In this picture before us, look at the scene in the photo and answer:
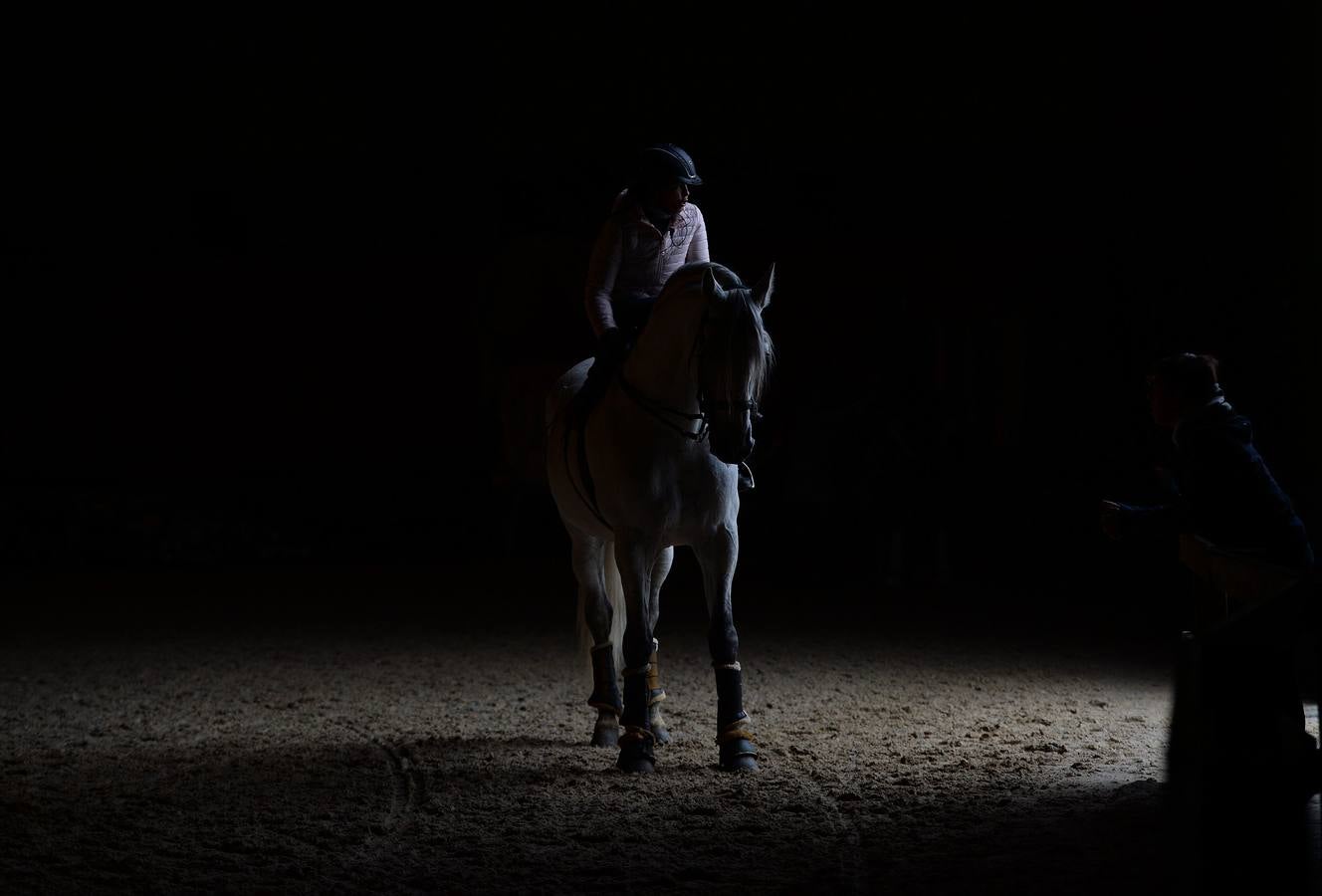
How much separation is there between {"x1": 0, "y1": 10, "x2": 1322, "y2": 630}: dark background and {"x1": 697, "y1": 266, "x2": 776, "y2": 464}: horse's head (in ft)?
18.1

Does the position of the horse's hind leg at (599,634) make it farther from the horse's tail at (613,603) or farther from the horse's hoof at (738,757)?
the horse's hoof at (738,757)

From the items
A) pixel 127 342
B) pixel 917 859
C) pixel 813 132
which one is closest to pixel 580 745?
pixel 917 859

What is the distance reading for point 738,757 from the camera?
3.88 metres

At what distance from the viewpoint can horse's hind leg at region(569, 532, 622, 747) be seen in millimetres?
4375

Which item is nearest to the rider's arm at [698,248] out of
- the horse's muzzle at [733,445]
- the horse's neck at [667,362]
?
the horse's neck at [667,362]

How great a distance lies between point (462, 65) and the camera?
1005 cm

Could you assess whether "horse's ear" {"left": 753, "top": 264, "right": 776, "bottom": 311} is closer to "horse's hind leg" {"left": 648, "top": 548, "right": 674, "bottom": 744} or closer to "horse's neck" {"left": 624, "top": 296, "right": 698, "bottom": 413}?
"horse's neck" {"left": 624, "top": 296, "right": 698, "bottom": 413}

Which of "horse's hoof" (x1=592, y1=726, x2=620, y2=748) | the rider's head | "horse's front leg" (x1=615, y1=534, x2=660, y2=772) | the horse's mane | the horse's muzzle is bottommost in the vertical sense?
"horse's hoof" (x1=592, y1=726, x2=620, y2=748)

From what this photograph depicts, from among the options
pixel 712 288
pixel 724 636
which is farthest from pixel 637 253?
pixel 724 636

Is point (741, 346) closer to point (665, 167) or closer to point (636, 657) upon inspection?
point (665, 167)

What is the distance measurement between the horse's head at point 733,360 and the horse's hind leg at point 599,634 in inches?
42.3

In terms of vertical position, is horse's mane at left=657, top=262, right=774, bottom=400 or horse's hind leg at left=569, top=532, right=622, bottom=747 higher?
horse's mane at left=657, top=262, right=774, bottom=400

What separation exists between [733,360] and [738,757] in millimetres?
1249

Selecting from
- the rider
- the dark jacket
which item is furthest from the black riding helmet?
the dark jacket
